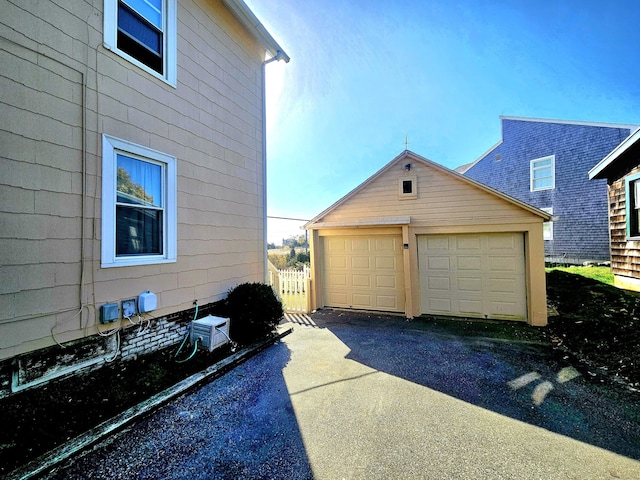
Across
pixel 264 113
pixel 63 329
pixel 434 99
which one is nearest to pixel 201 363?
pixel 63 329

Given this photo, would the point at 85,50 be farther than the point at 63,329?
Yes

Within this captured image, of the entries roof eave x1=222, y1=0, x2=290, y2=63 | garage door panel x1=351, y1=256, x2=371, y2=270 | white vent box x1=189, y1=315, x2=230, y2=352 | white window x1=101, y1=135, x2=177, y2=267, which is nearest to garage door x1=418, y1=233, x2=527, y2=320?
garage door panel x1=351, y1=256, x2=371, y2=270

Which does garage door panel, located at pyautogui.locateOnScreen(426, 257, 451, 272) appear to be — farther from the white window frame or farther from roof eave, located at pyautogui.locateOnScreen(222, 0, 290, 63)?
roof eave, located at pyautogui.locateOnScreen(222, 0, 290, 63)

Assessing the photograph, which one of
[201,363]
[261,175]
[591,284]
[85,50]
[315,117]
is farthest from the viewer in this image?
[315,117]

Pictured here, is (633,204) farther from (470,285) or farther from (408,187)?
(408,187)

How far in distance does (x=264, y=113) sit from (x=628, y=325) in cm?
901

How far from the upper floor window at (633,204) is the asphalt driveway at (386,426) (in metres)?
6.36

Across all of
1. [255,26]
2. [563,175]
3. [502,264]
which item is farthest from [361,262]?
[563,175]

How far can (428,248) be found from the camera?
7.39 m

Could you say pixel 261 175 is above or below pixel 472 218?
above

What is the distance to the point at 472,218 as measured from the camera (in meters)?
6.87

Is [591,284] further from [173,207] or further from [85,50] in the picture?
[85,50]

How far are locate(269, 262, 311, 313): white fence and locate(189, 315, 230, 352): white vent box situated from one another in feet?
10.9

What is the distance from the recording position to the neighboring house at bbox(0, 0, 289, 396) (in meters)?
2.78
